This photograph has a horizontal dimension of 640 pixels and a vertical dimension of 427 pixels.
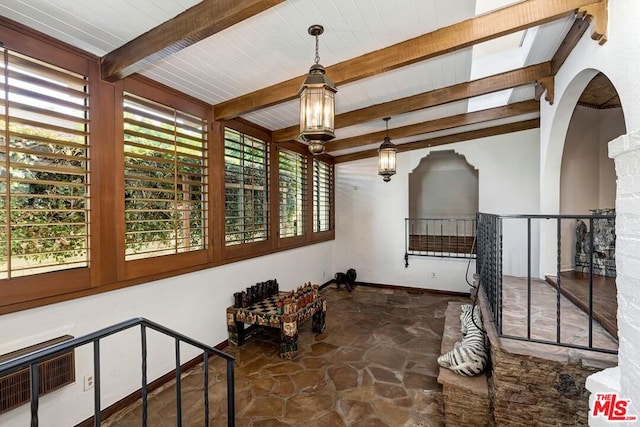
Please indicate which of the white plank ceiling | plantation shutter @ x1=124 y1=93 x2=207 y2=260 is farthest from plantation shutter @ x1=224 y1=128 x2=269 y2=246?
the white plank ceiling

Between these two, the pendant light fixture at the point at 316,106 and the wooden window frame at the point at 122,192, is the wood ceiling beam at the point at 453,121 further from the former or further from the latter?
the pendant light fixture at the point at 316,106

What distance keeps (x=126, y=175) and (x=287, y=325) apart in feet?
7.14

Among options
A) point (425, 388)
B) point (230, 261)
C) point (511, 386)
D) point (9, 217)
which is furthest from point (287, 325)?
point (9, 217)

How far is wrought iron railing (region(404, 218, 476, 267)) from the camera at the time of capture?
247 inches

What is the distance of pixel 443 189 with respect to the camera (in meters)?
6.86

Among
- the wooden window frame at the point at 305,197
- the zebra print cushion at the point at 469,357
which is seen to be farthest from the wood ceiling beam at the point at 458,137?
the zebra print cushion at the point at 469,357

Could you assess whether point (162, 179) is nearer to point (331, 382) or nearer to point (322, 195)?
point (331, 382)

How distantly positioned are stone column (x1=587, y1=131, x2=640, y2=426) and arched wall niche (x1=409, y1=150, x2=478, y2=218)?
5129 mm

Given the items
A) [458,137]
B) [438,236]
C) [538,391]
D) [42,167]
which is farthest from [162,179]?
[438,236]

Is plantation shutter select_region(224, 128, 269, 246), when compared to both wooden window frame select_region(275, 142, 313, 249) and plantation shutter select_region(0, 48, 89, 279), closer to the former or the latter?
wooden window frame select_region(275, 142, 313, 249)

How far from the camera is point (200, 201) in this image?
3203 millimetres

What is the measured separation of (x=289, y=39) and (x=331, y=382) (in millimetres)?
3110

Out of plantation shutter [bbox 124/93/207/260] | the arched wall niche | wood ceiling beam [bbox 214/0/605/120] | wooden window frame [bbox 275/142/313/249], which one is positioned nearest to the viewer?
wood ceiling beam [bbox 214/0/605/120]

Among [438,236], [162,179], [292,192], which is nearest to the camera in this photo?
[162,179]
